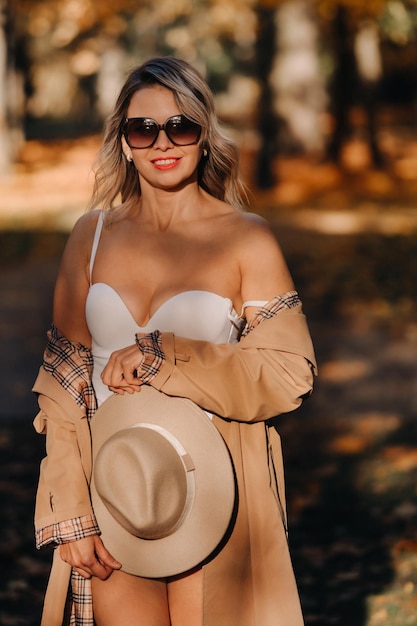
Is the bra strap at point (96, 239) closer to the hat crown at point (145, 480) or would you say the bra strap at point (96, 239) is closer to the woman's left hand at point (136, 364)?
the woman's left hand at point (136, 364)

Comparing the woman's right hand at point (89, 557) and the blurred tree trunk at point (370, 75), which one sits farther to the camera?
the blurred tree trunk at point (370, 75)

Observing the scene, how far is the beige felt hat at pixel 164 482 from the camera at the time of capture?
276cm

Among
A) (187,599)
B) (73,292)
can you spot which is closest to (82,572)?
(187,599)

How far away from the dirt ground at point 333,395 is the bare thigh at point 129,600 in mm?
1917

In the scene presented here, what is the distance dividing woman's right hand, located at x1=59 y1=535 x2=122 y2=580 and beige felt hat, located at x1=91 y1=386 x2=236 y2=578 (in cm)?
6

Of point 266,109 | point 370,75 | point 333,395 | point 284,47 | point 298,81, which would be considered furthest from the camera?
point 370,75

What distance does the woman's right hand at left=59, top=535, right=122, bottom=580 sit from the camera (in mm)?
2885

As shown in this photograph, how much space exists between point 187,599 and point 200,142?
4.15ft

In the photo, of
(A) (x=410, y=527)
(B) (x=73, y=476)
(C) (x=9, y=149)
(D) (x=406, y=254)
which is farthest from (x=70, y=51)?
(B) (x=73, y=476)

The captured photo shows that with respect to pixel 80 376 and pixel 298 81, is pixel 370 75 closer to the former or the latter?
pixel 298 81

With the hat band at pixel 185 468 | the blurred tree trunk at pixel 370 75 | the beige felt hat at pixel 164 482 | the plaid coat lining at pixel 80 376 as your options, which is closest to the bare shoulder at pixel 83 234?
the plaid coat lining at pixel 80 376

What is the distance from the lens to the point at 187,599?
2957 millimetres

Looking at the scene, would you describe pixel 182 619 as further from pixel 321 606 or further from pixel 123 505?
pixel 321 606

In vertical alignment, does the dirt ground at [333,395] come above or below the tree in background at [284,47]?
below
